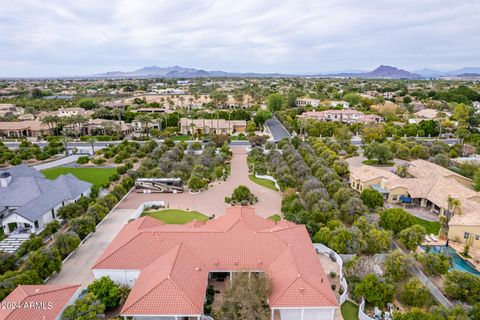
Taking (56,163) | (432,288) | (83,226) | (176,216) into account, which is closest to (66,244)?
(83,226)

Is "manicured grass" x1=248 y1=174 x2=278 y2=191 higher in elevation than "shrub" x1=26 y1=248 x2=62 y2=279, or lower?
lower

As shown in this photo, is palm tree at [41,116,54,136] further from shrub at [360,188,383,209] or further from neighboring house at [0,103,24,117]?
shrub at [360,188,383,209]

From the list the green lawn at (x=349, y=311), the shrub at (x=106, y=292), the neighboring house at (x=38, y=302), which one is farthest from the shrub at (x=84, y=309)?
the green lawn at (x=349, y=311)

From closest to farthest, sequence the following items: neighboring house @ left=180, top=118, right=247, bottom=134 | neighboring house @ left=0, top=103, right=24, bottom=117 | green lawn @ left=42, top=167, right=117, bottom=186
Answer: green lawn @ left=42, top=167, right=117, bottom=186
neighboring house @ left=180, top=118, right=247, bottom=134
neighboring house @ left=0, top=103, right=24, bottom=117

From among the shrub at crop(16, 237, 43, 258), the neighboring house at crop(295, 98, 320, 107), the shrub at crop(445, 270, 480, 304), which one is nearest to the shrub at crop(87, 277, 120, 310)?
the shrub at crop(16, 237, 43, 258)

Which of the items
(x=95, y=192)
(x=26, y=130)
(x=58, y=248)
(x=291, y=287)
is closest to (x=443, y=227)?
(x=291, y=287)

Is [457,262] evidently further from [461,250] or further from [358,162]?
[358,162]

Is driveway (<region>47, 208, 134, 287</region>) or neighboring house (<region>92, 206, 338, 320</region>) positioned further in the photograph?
driveway (<region>47, 208, 134, 287</region>)

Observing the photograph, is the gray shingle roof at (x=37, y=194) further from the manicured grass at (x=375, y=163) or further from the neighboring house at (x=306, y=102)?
the neighboring house at (x=306, y=102)
